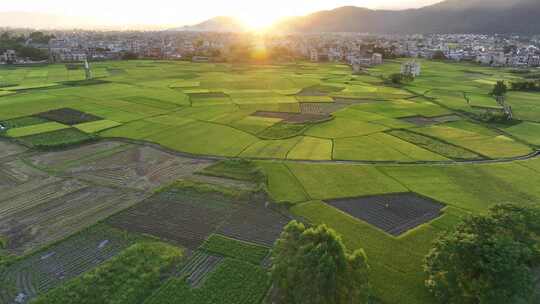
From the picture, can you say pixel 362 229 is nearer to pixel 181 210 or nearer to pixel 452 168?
pixel 181 210

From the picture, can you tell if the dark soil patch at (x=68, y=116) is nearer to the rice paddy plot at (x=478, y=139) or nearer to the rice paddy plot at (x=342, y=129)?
the rice paddy plot at (x=342, y=129)

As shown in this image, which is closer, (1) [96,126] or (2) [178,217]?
(2) [178,217]

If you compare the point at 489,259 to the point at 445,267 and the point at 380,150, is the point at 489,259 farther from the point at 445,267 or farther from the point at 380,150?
the point at 380,150

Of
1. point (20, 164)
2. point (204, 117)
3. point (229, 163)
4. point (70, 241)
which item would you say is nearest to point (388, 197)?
point (229, 163)

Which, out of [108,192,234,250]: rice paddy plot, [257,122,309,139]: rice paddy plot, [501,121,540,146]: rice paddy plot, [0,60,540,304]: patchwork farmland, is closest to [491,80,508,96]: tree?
[0,60,540,304]: patchwork farmland

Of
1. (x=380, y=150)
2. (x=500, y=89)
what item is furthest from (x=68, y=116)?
(x=500, y=89)

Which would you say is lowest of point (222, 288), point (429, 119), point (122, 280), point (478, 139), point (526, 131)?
point (222, 288)

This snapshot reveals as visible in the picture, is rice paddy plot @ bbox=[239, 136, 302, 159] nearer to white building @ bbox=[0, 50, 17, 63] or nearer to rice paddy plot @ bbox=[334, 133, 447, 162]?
rice paddy plot @ bbox=[334, 133, 447, 162]

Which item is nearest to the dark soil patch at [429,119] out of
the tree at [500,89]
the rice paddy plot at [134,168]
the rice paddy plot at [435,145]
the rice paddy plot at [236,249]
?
the rice paddy plot at [435,145]
